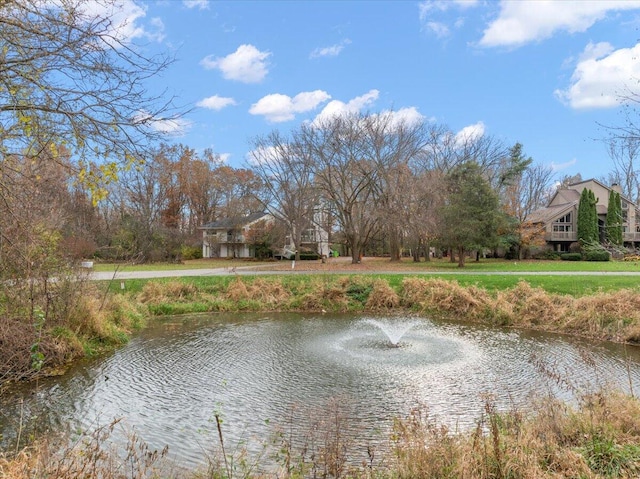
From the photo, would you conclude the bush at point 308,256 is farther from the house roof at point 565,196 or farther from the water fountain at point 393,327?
the water fountain at point 393,327

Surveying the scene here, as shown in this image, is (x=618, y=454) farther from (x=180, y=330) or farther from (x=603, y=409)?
(x=180, y=330)

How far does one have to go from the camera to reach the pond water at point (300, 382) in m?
5.54

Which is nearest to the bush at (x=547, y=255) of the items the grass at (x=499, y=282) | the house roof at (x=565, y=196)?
the house roof at (x=565, y=196)

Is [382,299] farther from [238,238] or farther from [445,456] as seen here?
[238,238]

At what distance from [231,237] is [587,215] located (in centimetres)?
3700

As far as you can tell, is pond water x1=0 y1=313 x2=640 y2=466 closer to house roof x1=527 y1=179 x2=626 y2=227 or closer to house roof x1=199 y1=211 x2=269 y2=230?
house roof x1=527 y1=179 x2=626 y2=227

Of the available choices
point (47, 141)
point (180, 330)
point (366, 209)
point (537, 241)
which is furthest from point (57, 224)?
point (537, 241)

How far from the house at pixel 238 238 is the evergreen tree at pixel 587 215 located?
2501cm

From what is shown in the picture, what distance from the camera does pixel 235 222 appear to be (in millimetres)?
48125

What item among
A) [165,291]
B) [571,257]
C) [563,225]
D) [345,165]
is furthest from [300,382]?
[563,225]

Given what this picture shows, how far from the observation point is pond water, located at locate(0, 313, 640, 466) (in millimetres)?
5543

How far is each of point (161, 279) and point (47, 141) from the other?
50.6 ft

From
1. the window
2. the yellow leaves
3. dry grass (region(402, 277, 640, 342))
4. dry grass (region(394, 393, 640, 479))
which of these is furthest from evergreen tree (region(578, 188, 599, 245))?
the yellow leaves

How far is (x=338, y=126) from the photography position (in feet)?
97.8
